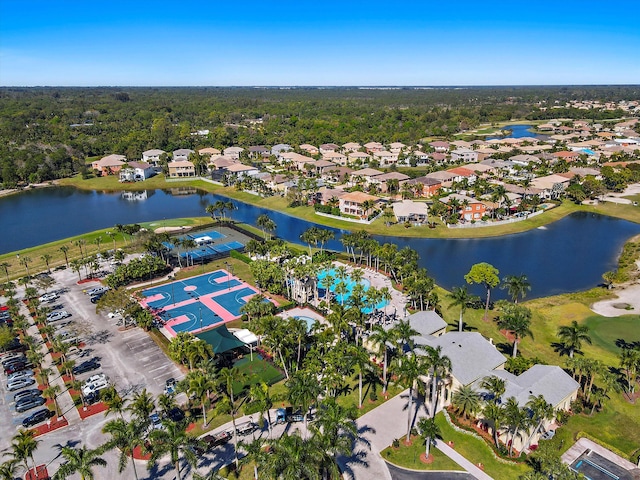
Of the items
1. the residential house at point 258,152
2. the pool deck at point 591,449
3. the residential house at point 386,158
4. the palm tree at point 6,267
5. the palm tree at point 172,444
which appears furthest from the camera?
the residential house at point 258,152

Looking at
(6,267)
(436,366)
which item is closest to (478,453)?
(436,366)

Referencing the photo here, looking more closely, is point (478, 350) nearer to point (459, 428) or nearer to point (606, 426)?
point (459, 428)

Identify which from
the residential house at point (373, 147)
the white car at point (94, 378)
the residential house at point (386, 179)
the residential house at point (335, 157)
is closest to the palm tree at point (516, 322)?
the white car at point (94, 378)

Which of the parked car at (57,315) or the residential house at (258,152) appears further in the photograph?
the residential house at (258,152)

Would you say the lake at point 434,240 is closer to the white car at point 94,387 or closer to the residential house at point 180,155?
the residential house at point 180,155

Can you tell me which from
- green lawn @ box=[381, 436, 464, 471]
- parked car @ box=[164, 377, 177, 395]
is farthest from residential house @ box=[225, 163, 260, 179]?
green lawn @ box=[381, 436, 464, 471]

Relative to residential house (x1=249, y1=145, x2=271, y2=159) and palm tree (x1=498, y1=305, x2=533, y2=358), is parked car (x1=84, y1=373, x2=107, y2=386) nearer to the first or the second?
palm tree (x1=498, y1=305, x2=533, y2=358)
